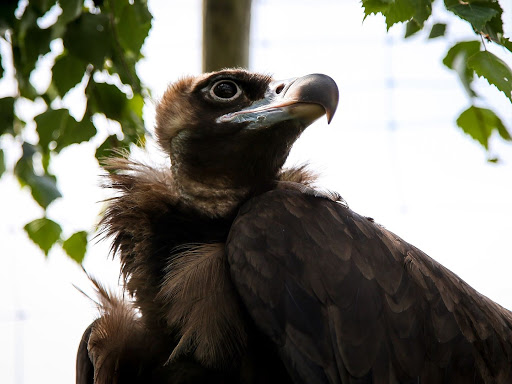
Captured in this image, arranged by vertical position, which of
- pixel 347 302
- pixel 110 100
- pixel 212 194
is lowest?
pixel 347 302

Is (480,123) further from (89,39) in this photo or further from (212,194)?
(89,39)

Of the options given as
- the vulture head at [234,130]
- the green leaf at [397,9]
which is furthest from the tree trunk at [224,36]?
the green leaf at [397,9]

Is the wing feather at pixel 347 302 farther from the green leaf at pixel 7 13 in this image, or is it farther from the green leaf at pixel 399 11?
the green leaf at pixel 7 13

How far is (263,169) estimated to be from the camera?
398 centimetres

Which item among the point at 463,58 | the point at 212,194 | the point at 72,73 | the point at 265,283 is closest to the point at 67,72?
the point at 72,73

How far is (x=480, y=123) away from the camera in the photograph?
343 centimetres

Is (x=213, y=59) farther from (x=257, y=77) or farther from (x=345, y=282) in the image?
(x=345, y=282)

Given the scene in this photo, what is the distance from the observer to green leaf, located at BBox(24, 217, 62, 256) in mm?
4246

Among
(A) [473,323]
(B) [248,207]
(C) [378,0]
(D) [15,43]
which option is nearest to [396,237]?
(A) [473,323]

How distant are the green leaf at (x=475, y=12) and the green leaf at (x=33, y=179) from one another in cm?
232

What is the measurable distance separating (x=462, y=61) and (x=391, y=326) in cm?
118

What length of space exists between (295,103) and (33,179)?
4.90ft

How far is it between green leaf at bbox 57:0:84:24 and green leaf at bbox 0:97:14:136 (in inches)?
27.8

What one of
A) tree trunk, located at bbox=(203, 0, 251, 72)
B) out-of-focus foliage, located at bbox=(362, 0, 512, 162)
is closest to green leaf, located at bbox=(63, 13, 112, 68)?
tree trunk, located at bbox=(203, 0, 251, 72)
